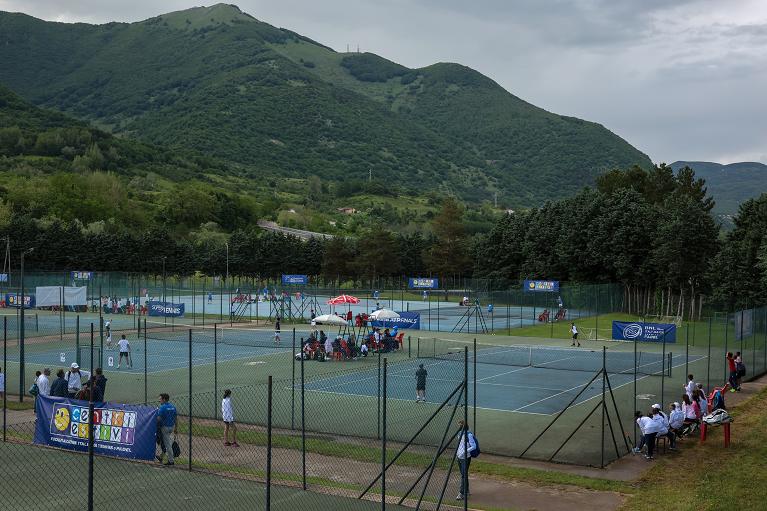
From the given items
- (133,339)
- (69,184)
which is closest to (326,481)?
(133,339)

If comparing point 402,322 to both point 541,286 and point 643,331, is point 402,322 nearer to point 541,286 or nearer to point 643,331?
point 643,331

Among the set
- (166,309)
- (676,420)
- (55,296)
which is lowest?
(676,420)

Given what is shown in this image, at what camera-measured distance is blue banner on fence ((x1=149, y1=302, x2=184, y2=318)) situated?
54938 mm

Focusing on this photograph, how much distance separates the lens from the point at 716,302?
58969 millimetres

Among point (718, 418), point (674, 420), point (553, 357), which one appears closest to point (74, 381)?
point (674, 420)

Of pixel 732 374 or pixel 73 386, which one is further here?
pixel 732 374

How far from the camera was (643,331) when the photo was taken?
139 feet

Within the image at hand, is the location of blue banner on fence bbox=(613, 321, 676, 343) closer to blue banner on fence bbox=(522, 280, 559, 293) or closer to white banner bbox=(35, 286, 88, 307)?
blue banner on fence bbox=(522, 280, 559, 293)

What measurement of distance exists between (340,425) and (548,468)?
6034 millimetres

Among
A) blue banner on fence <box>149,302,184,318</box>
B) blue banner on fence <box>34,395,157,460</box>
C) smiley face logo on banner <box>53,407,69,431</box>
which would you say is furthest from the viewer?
blue banner on fence <box>149,302,184,318</box>

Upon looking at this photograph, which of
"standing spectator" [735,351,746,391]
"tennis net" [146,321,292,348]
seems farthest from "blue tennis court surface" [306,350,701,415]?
"tennis net" [146,321,292,348]

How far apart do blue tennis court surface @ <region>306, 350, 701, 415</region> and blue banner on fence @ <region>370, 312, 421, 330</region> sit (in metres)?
12.0

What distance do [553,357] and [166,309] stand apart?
2763 cm

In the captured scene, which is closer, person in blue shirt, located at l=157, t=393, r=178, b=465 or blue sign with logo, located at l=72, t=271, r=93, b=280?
person in blue shirt, located at l=157, t=393, r=178, b=465
